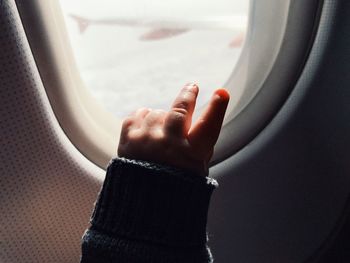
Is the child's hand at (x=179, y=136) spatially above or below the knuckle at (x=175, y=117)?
below

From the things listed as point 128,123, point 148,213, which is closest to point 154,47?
point 128,123

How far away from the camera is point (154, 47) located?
91cm

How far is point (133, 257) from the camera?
593 millimetres

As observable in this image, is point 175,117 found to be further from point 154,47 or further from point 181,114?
point 154,47

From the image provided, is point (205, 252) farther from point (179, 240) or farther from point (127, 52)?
point (127, 52)

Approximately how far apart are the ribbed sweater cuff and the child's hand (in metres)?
0.01

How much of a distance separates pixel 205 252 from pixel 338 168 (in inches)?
13.2

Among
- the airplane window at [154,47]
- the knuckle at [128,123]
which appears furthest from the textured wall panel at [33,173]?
the airplane window at [154,47]

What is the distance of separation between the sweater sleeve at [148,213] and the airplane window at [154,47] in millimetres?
272

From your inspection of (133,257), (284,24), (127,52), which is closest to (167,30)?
(127,52)

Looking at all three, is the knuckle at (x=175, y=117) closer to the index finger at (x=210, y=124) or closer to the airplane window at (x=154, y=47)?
the index finger at (x=210, y=124)

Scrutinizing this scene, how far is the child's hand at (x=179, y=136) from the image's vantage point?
62 cm

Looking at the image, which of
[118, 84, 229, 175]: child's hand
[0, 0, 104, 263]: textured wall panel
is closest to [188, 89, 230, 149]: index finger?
[118, 84, 229, 175]: child's hand

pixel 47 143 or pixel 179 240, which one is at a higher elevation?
pixel 47 143
